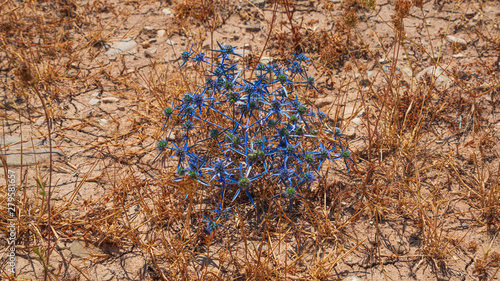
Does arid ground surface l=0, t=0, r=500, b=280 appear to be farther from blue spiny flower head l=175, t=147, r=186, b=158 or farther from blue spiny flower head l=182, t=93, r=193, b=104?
blue spiny flower head l=182, t=93, r=193, b=104

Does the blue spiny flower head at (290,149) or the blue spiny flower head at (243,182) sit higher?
the blue spiny flower head at (290,149)

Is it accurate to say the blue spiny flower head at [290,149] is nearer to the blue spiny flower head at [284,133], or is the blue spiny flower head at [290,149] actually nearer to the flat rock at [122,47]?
the blue spiny flower head at [284,133]

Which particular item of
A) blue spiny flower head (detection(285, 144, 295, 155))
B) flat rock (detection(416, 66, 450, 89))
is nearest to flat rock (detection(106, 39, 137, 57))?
blue spiny flower head (detection(285, 144, 295, 155))

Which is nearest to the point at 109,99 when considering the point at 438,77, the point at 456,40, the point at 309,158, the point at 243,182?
the point at 243,182

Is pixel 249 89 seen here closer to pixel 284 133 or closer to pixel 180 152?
pixel 284 133

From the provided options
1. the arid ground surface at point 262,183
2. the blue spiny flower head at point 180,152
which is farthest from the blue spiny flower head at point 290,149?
the blue spiny flower head at point 180,152
